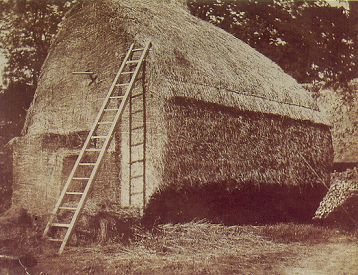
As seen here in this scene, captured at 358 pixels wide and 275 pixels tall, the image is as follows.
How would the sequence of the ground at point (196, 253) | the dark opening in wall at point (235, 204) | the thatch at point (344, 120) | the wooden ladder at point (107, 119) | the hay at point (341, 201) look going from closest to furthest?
the ground at point (196, 253) < the wooden ladder at point (107, 119) < the dark opening in wall at point (235, 204) < the hay at point (341, 201) < the thatch at point (344, 120)

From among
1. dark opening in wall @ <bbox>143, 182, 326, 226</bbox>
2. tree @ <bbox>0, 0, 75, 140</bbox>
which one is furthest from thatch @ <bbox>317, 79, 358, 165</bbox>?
tree @ <bbox>0, 0, 75, 140</bbox>

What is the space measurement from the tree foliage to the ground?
20.6 ft

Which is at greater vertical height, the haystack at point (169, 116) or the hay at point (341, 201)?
the haystack at point (169, 116)

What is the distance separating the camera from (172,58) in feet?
30.2

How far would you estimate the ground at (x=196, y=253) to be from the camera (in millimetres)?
6340

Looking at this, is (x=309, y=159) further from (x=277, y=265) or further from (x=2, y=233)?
(x=2, y=233)

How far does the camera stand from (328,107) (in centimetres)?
1577

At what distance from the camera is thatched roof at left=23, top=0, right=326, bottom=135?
9.15 metres

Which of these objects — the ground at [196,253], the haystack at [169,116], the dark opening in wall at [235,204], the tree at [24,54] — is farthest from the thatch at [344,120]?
the tree at [24,54]

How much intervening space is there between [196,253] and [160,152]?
1.92 m

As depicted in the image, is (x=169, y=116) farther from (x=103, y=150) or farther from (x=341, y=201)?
(x=341, y=201)

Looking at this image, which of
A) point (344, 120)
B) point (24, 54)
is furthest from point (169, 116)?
point (344, 120)

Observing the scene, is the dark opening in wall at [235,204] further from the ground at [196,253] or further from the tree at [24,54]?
the tree at [24,54]

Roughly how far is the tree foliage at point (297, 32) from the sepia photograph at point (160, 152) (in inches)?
4.8
